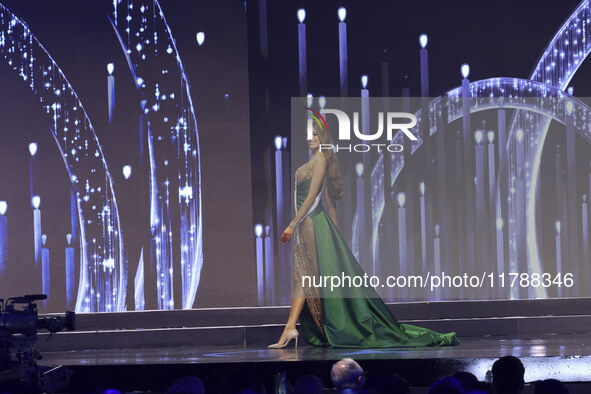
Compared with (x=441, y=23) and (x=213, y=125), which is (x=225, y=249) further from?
Answer: (x=441, y=23)

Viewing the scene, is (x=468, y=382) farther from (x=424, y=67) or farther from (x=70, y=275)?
(x=70, y=275)

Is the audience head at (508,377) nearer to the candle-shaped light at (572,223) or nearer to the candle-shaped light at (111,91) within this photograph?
the candle-shaped light at (572,223)

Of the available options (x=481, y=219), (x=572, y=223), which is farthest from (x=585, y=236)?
(x=481, y=219)

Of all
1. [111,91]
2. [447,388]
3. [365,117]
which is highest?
[111,91]

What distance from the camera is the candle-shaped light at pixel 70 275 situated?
240 inches

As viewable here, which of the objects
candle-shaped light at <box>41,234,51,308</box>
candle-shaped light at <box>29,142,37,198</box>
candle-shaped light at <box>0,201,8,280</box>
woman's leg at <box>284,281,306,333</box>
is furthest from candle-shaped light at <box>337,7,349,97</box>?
candle-shaped light at <box>0,201,8,280</box>

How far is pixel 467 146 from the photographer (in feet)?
20.5

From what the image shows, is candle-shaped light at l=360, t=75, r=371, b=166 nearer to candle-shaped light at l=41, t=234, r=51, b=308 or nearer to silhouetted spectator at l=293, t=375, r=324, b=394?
candle-shaped light at l=41, t=234, r=51, b=308

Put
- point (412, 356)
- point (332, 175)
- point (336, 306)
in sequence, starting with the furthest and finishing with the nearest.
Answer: point (332, 175)
point (336, 306)
point (412, 356)

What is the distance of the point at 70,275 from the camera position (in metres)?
6.12

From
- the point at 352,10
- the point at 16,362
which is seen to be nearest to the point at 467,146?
the point at 352,10

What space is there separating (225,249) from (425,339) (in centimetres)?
182

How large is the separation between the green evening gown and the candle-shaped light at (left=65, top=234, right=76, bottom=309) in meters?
1.88

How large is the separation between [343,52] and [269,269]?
183 cm
